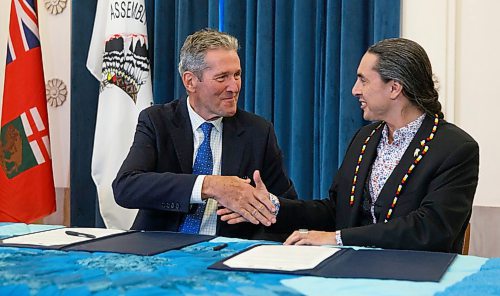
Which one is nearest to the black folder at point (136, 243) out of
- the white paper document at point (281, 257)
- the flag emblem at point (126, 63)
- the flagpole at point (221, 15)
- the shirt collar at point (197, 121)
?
the white paper document at point (281, 257)

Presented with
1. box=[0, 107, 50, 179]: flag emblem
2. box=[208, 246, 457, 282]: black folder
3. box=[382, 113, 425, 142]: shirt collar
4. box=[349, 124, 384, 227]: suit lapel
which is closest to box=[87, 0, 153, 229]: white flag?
box=[0, 107, 50, 179]: flag emblem

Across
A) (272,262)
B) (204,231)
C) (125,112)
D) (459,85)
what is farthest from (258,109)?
(272,262)

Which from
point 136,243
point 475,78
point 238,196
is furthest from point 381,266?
point 475,78

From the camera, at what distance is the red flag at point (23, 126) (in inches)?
158

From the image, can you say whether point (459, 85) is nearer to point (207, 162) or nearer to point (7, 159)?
point (207, 162)

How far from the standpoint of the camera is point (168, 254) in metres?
1.69

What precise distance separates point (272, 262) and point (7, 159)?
2.89 meters

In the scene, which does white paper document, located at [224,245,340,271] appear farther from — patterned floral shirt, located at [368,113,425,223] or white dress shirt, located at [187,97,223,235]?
white dress shirt, located at [187,97,223,235]

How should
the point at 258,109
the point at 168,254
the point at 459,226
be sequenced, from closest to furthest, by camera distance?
the point at 168,254 < the point at 459,226 < the point at 258,109

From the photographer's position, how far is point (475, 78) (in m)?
3.34

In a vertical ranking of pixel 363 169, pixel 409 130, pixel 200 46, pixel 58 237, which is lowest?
pixel 58 237

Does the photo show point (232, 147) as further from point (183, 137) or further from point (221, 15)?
point (221, 15)

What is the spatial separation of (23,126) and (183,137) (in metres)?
1.76

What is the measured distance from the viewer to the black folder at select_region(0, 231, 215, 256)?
173cm
